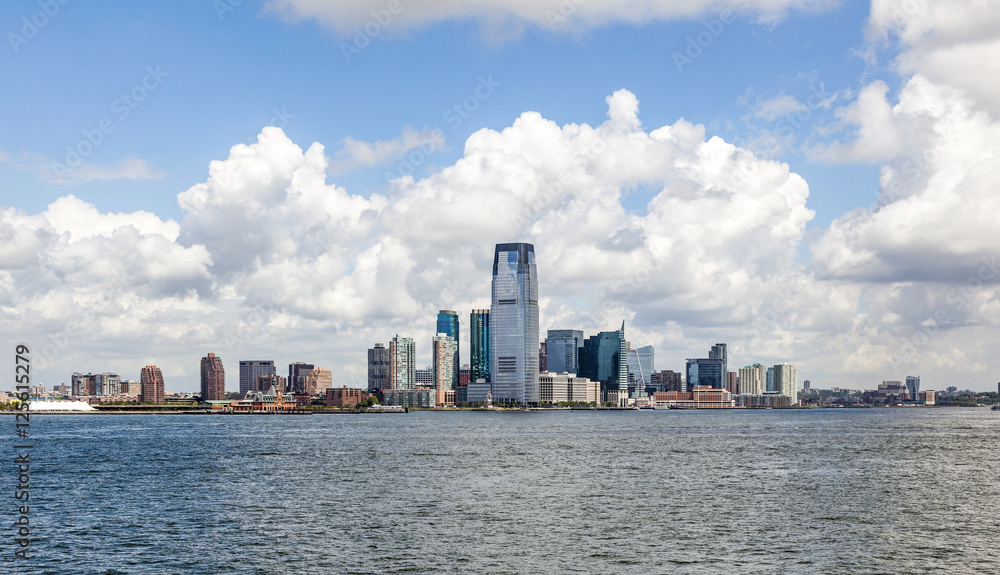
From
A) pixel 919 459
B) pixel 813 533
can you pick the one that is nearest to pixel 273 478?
pixel 813 533

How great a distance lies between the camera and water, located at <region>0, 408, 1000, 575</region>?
47.6 m

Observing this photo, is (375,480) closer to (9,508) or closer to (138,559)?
(9,508)

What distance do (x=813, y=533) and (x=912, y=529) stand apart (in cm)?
748

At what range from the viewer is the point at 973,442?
150 meters

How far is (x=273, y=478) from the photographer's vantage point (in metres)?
87.1

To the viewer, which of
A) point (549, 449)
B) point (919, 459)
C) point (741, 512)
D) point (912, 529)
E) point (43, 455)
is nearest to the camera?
point (912, 529)

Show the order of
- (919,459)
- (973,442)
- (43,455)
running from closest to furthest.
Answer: (919,459) → (43,455) → (973,442)

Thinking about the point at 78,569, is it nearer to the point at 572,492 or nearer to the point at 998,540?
the point at 572,492

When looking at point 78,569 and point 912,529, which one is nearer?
point 78,569

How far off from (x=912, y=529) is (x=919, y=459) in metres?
58.1

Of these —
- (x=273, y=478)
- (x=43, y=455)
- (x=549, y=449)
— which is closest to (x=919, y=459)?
(x=549, y=449)

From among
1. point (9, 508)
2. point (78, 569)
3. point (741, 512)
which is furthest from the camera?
point (9, 508)

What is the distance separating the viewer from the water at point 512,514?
156 ft

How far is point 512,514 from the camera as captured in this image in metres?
62.4
